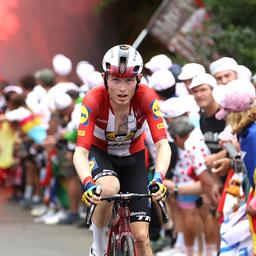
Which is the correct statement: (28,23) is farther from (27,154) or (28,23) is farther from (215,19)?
(215,19)

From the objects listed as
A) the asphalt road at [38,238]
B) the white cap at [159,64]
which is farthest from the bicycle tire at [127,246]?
the white cap at [159,64]

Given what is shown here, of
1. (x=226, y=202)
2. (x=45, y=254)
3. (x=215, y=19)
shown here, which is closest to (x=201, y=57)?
(x=215, y=19)

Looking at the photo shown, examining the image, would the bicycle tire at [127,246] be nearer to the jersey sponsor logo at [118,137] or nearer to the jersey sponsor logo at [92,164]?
the jersey sponsor logo at [92,164]

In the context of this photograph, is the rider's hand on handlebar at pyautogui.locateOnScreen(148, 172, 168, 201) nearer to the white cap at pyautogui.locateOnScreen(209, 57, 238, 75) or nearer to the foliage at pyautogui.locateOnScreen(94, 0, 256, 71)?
the white cap at pyautogui.locateOnScreen(209, 57, 238, 75)

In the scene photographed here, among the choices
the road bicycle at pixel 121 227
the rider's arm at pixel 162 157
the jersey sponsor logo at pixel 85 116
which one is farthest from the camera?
the jersey sponsor logo at pixel 85 116

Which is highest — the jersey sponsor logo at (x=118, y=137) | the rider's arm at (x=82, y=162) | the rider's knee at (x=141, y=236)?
the jersey sponsor logo at (x=118, y=137)

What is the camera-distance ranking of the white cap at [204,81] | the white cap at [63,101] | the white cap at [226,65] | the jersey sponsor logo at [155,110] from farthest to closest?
the white cap at [63,101]
the white cap at [226,65]
the white cap at [204,81]
the jersey sponsor logo at [155,110]

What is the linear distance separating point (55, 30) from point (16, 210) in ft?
18.4

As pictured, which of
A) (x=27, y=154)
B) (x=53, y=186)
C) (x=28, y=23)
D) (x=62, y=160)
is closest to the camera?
(x=62, y=160)

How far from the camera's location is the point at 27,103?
14.3 metres

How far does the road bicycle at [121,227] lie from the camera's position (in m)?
6.89

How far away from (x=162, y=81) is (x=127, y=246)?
368cm

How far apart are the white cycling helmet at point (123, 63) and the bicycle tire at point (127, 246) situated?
1305 millimetres

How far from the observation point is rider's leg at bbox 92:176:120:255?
7.25m
